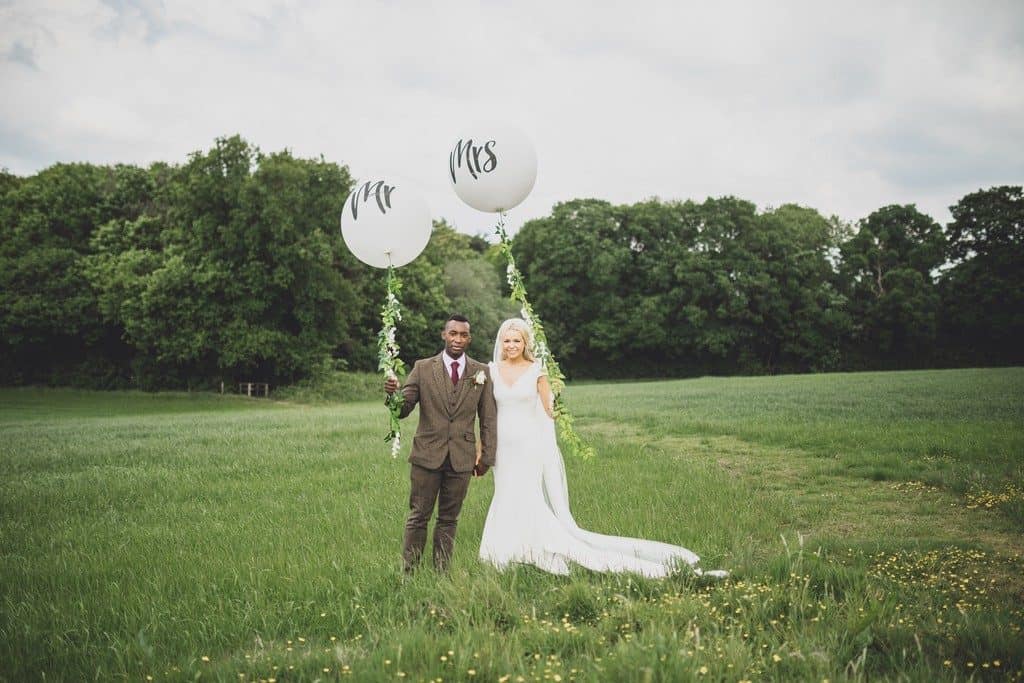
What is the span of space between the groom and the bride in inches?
15.4

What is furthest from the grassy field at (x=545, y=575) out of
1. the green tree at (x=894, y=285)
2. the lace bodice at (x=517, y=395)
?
the green tree at (x=894, y=285)

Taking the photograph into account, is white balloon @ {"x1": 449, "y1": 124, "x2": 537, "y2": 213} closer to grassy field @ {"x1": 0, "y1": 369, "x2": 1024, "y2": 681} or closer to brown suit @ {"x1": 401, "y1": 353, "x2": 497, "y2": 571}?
brown suit @ {"x1": 401, "y1": 353, "x2": 497, "y2": 571}

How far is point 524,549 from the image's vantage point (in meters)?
6.04

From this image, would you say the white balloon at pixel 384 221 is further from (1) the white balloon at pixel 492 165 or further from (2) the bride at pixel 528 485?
(2) the bride at pixel 528 485

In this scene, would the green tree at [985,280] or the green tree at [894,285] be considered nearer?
the green tree at [985,280]

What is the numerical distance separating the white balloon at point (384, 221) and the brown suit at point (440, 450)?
1376 millimetres

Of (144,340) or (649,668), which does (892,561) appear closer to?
(649,668)

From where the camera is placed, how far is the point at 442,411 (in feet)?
19.3

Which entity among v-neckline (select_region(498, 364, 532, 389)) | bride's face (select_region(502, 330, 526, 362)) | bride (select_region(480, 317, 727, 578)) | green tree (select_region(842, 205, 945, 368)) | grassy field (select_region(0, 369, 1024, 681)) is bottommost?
grassy field (select_region(0, 369, 1024, 681))

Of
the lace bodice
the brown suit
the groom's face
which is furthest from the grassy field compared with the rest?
the groom's face

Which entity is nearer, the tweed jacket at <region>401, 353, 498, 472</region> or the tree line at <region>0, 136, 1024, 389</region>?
the tweed jacket at <region>401, 353, 498, 472</region>

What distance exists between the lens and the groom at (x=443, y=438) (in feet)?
19.0

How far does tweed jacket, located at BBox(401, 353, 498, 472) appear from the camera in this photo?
229 inches

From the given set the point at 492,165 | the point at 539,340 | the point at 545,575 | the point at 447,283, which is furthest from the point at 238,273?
the point at 545,575
